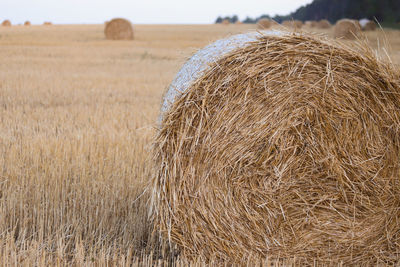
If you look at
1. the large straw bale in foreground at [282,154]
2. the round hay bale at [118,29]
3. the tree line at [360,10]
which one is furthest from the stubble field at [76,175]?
the tree line at [360,10]

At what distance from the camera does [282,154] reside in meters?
2.97

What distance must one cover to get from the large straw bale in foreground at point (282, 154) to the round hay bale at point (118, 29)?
22802 mm

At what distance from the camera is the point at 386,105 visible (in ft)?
9.88

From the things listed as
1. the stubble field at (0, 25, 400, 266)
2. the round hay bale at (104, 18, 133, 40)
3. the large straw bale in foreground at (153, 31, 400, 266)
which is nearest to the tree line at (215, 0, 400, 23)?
the round hay bale at (104, 18, 133, 40)

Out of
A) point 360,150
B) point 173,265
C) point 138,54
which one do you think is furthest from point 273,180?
point 138,54

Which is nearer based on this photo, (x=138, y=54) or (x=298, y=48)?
(x=298, y=48)

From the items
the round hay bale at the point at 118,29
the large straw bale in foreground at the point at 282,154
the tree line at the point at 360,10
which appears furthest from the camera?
the tree line at the point at 360,10

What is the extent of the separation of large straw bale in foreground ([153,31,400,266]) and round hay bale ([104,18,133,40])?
898 inches

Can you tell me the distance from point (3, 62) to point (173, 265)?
1203 centimetres

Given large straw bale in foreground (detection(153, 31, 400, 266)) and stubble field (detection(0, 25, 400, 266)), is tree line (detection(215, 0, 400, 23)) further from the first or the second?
large straw bale in foreground (detection(153, 31, 400, 266))

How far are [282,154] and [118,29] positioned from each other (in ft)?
76.4

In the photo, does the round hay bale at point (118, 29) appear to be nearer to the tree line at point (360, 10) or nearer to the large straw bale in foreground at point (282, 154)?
the tree line at point (360, 10)

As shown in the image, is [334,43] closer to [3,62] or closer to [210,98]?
[210,98]

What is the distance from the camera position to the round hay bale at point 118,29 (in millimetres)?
24781
